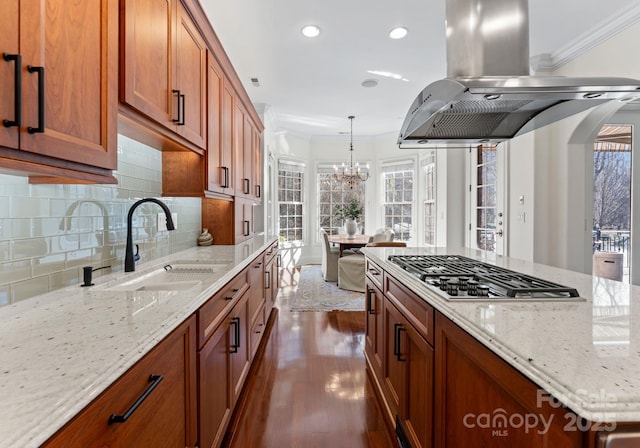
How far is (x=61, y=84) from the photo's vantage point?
943 millimetres

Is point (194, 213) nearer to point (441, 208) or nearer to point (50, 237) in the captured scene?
point (50, 237)

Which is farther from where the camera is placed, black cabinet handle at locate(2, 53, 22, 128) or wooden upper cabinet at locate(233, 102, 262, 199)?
wooden upper cabinet at locate(233, 102, 262, 199)

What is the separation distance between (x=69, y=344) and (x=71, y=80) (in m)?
0.74

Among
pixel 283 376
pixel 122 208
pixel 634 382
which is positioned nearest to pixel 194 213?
pixel 122 208

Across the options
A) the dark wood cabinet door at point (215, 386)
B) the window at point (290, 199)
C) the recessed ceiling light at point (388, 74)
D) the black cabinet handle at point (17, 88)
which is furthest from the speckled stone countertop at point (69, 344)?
the window at point (290, 199)

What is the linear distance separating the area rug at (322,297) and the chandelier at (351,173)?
83.4 inches

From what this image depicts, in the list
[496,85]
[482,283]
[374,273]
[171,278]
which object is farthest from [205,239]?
[496,85]

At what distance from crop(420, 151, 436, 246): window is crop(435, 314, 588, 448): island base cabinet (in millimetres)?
5230

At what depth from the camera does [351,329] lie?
11.5 ft

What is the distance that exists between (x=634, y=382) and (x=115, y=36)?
1.69 metres

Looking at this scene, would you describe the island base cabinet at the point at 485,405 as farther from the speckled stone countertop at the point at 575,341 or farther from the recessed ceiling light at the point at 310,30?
the recessed ceiling light at the point at 310,30

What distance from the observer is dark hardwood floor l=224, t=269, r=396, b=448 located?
1.85 m

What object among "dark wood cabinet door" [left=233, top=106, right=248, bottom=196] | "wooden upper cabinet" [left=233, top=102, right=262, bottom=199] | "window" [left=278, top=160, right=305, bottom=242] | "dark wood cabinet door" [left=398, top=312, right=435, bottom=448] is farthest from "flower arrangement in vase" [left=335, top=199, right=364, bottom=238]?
"dark wood cabinet door" [left=398, top=312, right=435, bottom=448]

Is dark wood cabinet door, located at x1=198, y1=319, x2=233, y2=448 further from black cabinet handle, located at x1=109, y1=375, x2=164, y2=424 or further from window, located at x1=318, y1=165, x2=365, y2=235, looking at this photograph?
window, located at x1=318, y1=165, x2=365, y2=235
